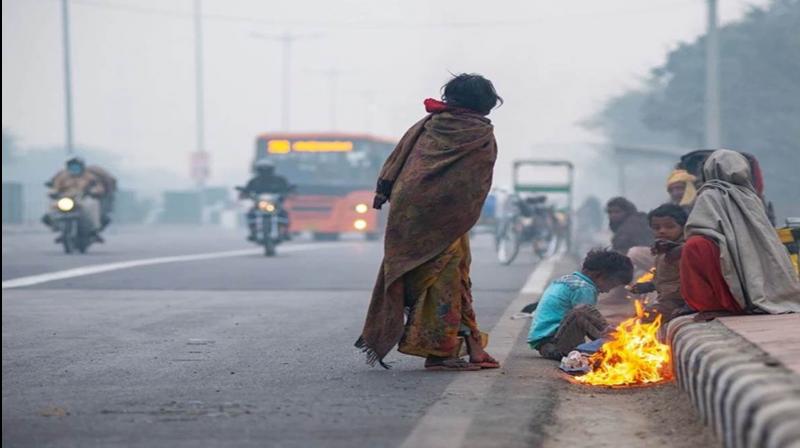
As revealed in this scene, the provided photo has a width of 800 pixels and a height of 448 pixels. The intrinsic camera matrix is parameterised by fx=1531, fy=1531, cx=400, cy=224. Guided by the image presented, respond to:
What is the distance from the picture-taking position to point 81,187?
24.9m

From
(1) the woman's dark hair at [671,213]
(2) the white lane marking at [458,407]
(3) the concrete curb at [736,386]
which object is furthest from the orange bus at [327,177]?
Answer: (3) the concrete curb at [736,386]

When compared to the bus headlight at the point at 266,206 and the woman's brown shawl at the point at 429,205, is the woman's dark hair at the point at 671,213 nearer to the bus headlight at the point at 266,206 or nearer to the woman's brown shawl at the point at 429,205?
the woman's brown shawl at the point at 429,205

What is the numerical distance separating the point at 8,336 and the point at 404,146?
3.57 metres

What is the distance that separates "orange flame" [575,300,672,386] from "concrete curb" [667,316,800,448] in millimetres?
423

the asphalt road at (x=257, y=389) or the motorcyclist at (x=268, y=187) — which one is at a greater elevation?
the asphalt road at (x=257, y=389)

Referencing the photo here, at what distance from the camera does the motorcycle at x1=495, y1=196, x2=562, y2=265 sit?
2358cm

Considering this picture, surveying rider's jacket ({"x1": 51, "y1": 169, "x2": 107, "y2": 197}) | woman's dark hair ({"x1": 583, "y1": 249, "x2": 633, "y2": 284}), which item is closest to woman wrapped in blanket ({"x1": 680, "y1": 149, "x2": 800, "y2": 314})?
woman's dark hair ({"x1": 583, "y1": 249, "x2": 633, "y2": 284})

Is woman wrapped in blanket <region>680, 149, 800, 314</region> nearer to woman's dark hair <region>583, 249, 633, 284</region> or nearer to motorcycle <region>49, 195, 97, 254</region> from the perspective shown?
woman's dark hair <region>583, 249, 633, 284</region>

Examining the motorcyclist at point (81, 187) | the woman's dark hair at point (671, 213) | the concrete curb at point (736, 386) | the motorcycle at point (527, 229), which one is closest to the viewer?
the concrete curb at point (736, 386)

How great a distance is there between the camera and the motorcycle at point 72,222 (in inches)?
961

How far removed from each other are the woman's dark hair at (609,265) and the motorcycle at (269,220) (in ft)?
52.9

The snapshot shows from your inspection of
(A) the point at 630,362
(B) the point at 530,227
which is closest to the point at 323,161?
(B) the point at 530,227

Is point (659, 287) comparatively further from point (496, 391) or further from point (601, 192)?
point (601, 192)

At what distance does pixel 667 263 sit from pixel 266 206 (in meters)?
16.4
